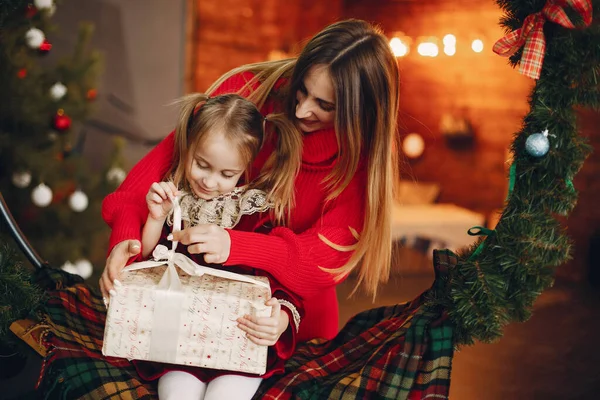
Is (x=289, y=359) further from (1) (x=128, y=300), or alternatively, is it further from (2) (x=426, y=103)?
(2) (x=426, y=103)

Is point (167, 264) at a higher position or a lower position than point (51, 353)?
higher

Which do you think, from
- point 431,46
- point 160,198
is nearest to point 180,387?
point 160,198

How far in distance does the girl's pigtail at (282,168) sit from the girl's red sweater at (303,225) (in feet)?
0.20

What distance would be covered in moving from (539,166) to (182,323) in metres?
0.81

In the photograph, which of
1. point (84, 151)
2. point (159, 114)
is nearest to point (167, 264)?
point (84, 151)

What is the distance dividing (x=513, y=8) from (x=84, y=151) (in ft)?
11.6

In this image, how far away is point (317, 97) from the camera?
1675 mm

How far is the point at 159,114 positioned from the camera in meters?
4.78

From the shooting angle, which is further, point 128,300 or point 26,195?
point 26,195

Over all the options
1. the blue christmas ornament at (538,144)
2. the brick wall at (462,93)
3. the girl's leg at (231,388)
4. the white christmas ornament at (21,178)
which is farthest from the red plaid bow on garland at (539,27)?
the brick wall at (462,93)

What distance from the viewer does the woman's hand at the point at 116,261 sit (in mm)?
1477

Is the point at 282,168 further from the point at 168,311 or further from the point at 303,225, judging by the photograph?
the point at 168,311

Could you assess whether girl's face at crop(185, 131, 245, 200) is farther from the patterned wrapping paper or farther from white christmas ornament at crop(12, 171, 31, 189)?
white christmas ornament at crop(12, 171, 31, 189)

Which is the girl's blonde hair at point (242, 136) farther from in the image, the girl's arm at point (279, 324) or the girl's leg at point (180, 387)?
the girl's leg at point (180, 387)
